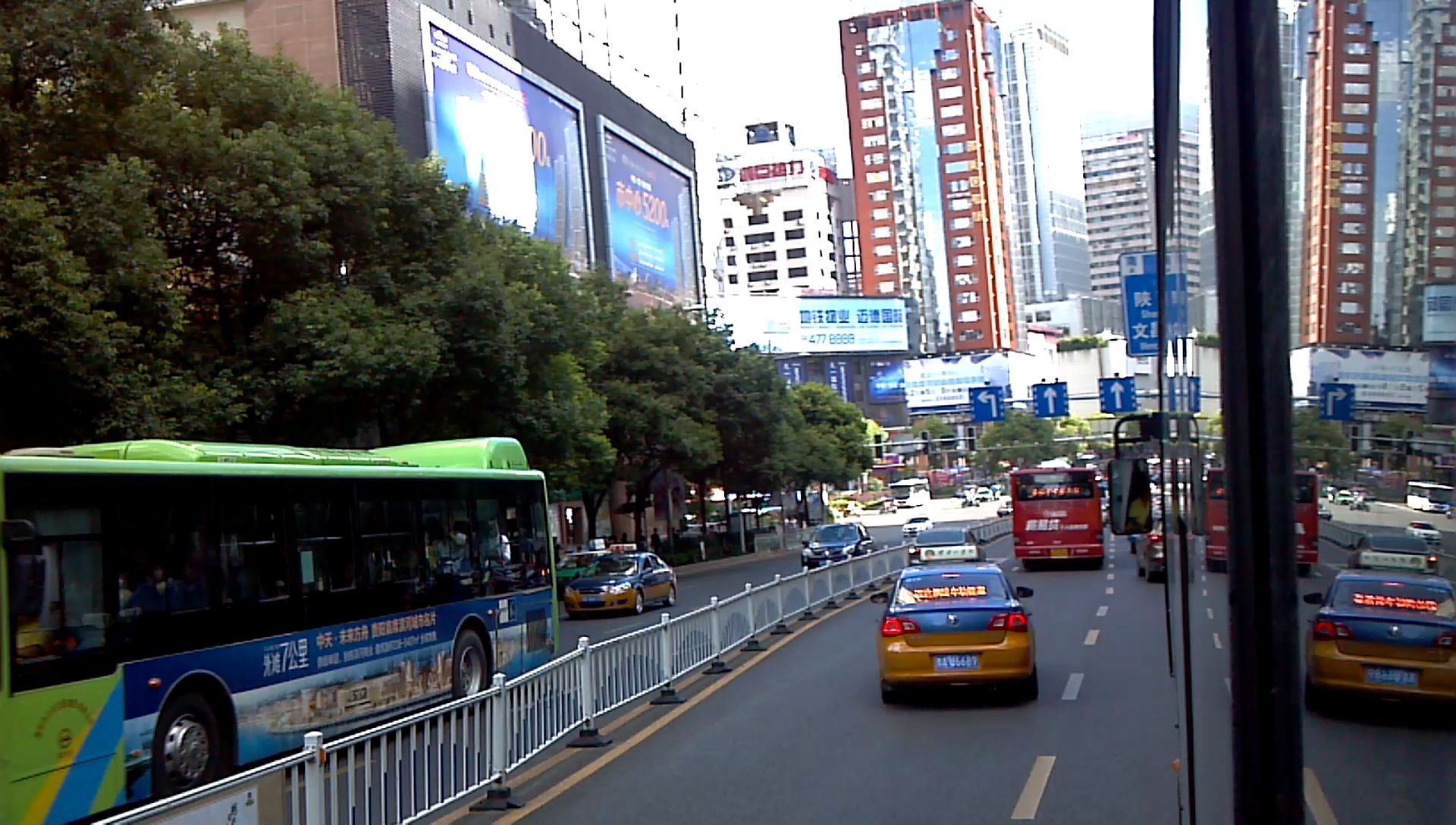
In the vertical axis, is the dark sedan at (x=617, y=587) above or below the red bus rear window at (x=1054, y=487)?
below

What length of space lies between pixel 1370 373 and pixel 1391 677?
45 cm

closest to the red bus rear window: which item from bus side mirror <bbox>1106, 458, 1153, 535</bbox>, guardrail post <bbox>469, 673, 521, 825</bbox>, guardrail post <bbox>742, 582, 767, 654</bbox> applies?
guardrail post <bbox>742, 582, 767, 654</bbox>

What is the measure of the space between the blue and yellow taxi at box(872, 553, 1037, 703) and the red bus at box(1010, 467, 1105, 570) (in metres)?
25.2

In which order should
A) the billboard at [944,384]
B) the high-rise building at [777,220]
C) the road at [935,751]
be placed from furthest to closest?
the high-rise building at [777,220] < the billboard at [944,384] < the road at [935,751]

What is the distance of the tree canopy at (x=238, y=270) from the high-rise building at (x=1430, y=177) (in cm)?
1723

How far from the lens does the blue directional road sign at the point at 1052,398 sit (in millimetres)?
55031

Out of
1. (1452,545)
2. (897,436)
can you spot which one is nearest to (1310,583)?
(1452,545)

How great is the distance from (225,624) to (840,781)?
5454mm

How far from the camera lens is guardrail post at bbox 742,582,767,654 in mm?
21484

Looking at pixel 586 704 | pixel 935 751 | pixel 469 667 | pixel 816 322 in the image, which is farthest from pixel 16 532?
pixel 816 322

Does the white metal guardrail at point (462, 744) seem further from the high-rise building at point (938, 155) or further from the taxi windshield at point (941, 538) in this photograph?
the high-rise building at point (938, 155)

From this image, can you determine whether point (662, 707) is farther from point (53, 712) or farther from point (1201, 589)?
point (1201, 589)

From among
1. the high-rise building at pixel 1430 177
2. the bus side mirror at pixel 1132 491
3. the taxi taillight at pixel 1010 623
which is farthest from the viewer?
the taxi taillight at pixel 1010 623

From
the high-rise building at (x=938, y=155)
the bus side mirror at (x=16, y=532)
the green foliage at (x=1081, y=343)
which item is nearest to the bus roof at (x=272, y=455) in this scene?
the bus side mirror at (x=16, y=532)
